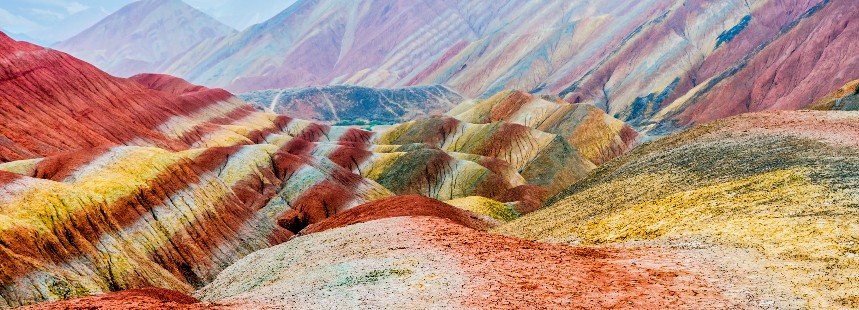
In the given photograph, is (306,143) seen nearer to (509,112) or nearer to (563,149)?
(563,149)

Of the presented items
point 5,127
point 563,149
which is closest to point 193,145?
point 5,127

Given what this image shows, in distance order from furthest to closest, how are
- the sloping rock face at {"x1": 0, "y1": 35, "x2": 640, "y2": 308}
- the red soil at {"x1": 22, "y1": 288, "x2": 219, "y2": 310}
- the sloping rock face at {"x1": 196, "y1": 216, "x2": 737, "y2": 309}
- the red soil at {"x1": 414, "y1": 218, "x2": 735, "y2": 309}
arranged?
the sloping rock face at {"x1": 0, "y1": 35, "x2": 640, "y2": 308}
the red soil at {"x1": 22, "y1": 288, "x2": 219, "y2": 310}
the sloping rock face at {"x1": 196, "y1": 216, "x2": 737, "y2": 309}
the red soil at {"x1": 414, "y1": 218, "x2": 735, "y2": 309}

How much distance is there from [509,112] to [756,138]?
150m

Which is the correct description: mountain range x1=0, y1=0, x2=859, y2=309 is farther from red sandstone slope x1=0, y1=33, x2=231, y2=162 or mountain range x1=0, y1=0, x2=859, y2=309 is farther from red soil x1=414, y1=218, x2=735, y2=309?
red sandstone slope x1=0, y1=33, x2=231, y2=162

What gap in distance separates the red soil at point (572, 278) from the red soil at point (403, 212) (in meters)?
21.4

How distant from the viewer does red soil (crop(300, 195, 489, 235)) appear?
52.6m

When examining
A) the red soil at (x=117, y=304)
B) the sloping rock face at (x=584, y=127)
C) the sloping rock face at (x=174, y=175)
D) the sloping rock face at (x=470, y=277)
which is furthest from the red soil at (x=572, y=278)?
the sloping rock face at (x=584, y=127)

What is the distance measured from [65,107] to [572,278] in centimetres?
11640

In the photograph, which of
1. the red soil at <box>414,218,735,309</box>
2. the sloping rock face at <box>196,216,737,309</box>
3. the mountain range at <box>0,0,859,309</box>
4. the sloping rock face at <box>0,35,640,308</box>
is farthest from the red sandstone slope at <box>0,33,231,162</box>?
the red soil at <box>414,218,735,309</box>

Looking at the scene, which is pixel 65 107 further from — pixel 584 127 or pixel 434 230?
pixel 584 127

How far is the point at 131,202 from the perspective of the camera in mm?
54625

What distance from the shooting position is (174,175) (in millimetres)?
64000

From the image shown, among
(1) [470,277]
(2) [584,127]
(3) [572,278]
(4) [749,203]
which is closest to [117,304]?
(1) [470,277]

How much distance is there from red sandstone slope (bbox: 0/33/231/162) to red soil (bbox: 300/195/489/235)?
1767 inches
